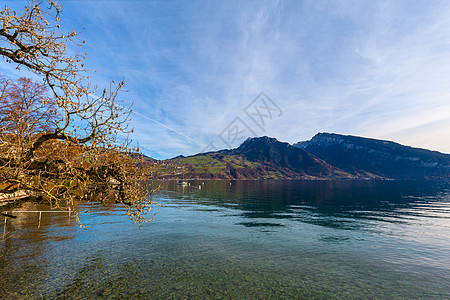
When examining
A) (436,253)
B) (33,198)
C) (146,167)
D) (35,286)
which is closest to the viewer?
(33,198)

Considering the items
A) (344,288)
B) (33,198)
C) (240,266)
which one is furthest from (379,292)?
(33,198)

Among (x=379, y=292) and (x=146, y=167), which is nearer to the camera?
(x=146, y=167)

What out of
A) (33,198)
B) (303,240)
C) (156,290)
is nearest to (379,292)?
(303,240)

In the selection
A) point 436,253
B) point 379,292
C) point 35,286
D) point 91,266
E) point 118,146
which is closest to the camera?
point 118,146

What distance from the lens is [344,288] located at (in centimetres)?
1897

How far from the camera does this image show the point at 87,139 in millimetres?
11555

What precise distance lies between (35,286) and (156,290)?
940 cm

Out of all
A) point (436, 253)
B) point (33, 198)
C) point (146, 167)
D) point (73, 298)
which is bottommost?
point (436, 253)

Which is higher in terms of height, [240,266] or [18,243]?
[18,243]

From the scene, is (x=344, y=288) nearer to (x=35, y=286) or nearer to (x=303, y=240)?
(x=303, y=240)

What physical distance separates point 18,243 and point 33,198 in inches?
748

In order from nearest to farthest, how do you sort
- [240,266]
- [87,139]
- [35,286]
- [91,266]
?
[87,139], [35,286], [91,266], [240,266]

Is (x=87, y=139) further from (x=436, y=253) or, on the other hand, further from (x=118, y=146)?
(x=436, y=253)

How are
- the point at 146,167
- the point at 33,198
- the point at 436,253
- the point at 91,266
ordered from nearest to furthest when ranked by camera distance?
the point at 33,198, the point at 146,167, the point at 91,266, the point at 436,253
